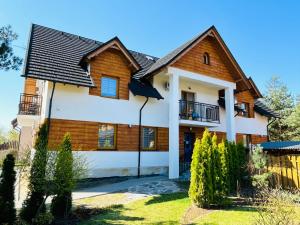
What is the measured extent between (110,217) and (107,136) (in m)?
7.08

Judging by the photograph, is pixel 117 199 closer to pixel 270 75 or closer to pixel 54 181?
pixel 54 181

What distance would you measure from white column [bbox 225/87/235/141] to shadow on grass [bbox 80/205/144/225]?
1232 cm

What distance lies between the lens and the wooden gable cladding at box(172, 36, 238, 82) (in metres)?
16.9

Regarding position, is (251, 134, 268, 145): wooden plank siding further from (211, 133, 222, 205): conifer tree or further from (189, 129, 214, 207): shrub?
(189, 129, 214, 207): shrub

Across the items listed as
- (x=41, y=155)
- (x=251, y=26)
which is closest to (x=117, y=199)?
(x=41, y=155)

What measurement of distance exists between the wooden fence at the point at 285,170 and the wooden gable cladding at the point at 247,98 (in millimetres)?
11549

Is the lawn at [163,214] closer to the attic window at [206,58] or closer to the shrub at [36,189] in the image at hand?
the shrub at [36,189]

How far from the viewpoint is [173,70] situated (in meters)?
15.9

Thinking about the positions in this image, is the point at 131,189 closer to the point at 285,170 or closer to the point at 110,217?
the point at 110,217

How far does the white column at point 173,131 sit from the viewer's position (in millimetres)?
14391

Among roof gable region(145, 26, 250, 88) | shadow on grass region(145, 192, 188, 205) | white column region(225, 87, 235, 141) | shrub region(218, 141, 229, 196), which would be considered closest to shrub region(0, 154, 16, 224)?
shadow on grass region(145, 192, 188, 205)

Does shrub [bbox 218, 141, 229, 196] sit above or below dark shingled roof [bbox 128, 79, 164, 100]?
below

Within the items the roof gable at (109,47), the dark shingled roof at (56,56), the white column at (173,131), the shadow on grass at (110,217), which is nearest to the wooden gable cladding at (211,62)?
the white column at (173,131)

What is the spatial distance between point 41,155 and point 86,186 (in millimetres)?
5902
